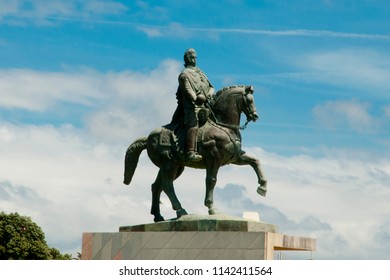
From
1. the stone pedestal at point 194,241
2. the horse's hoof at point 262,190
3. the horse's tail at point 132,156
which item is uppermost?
Result: the horse's tail at point 132,156

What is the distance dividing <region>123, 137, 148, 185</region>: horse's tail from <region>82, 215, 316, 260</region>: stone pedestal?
1.49 m

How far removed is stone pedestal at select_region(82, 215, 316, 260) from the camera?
66.7 feet

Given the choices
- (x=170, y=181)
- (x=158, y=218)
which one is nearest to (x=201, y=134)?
(x=170, y=181)

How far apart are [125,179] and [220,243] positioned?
331 centimetres

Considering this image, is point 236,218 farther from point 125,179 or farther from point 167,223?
point 125,179

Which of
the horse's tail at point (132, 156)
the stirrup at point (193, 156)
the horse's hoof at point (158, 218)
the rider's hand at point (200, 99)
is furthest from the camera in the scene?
the horse's tail at point (132, 156)

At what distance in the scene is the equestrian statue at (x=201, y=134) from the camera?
21.4 meters

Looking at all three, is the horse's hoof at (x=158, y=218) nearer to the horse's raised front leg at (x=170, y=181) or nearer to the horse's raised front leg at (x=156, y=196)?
the horse's raised front leg at (x=156, y=196)

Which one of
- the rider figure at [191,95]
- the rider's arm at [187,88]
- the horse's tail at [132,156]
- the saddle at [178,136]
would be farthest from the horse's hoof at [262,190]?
the horse's tail at [132,156]

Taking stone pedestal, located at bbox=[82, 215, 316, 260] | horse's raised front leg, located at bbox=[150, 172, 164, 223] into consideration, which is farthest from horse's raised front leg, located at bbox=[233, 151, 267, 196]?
horse's raised front leg, located at bbox=[150, 172, 164, 223]

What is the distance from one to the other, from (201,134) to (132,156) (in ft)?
6.58

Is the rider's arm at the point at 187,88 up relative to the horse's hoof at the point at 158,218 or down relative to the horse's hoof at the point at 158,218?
up

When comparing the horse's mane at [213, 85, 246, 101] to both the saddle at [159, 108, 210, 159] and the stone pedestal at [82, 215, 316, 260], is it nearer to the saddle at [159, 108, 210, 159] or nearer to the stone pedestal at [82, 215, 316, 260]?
the saddle at [159, 108, 210, 159]
